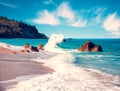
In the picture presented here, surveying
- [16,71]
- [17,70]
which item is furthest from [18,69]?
[16,71]

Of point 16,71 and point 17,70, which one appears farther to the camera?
point 17,70

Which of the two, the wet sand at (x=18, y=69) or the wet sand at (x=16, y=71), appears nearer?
the wet sand at (x=16, y=71)

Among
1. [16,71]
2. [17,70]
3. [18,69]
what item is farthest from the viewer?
[18,69]

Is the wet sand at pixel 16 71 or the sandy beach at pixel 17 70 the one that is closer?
the sandy beach at pixel 17 70

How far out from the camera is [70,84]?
13492 mm

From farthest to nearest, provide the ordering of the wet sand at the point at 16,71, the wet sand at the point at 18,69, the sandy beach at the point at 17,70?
the wet sand at the point at 18,69
the wet sand at the point at 16,71
the sandy beach at the point at 17,70

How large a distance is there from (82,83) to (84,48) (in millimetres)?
42545

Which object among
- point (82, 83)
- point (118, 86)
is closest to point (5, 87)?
point (82, 83)

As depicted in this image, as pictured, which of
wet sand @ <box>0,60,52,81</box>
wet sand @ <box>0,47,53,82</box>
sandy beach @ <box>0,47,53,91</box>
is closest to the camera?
sandy beach @ <box>0,47,53,91</box>

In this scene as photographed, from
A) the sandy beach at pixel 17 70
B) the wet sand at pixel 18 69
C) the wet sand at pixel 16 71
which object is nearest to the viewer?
the sandy beach at pixel 17 70

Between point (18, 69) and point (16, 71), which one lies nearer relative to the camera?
point (16, 71)

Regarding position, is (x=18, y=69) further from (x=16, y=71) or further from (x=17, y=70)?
(x=16, y=71)

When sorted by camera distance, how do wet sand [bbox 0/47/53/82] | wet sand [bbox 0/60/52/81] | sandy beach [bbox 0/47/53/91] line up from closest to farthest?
sandy beach [bbox 0/47/53/91] < wet sand [bbox 0/60/52/81] < wet sand [bbox 0/47/53/82]

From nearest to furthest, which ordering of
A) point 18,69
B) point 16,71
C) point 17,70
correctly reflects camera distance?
point 16,71
point 17,70
point 18,69
